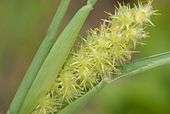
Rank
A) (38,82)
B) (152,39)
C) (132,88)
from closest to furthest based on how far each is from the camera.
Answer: (38,82), (132,88), (152,39)

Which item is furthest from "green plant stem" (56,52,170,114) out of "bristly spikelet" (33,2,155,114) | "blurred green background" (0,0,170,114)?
"blurred green background" (0,0,170,114)

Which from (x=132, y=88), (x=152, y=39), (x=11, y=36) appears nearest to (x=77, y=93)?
(x=132, y=88)

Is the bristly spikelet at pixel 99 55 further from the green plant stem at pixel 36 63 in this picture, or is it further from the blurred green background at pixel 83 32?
the blurred green background at pixel 83 32

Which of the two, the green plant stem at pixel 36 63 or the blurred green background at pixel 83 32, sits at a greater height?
the green plant stem at pixel 36 63

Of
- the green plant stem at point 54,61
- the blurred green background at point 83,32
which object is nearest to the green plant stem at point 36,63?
the green plant stem at point 54,61

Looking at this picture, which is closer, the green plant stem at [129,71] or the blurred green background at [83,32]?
the green plant stem at [129,71]

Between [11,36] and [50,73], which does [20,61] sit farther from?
[50,73]
